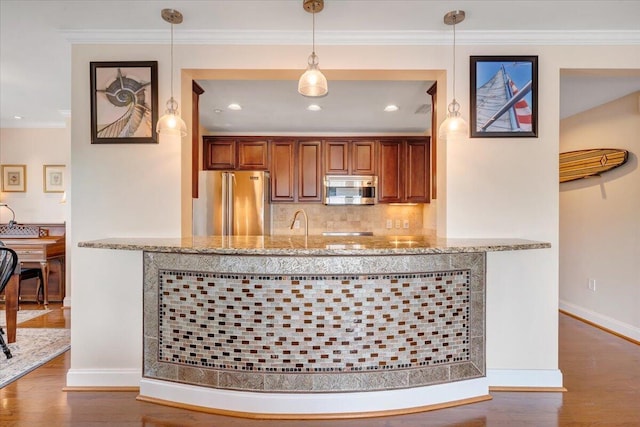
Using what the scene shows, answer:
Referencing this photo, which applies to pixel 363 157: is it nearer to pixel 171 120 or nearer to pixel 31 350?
pixel 171 120

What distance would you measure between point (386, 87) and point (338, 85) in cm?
44

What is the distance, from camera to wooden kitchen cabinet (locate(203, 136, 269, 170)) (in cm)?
479

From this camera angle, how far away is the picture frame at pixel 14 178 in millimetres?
4906

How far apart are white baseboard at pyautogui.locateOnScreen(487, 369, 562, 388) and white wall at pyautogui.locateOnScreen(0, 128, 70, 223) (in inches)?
219

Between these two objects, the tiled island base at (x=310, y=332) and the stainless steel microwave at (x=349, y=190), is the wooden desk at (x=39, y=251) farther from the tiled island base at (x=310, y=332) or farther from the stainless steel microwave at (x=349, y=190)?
the stainless steel microwave at (x=349, y=190)

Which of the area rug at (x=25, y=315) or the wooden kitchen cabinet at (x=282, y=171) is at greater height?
the wooden kitchen cabinet at (x=282, y=171)

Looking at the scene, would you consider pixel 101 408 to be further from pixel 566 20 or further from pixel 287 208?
pixel 566 20

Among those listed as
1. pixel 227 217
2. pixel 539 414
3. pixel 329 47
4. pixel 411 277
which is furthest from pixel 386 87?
pixel 539 414

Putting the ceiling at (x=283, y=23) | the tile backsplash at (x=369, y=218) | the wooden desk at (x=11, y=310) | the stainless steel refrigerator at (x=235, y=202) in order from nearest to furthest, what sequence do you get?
the ceiling at (x=283, y=23) → the wooden desk at (x=11, y=310) → the stainless steel refrigerator at (x=235, y=202) → the tile backsplash at (x=369, y=218)

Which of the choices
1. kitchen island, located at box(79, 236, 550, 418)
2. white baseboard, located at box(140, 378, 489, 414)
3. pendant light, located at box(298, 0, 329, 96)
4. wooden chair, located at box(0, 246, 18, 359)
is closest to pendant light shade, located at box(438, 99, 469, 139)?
kitchen island, located at box(79, 236, 550, 418)

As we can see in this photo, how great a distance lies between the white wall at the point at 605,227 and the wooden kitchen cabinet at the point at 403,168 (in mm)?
1688

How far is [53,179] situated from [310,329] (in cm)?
483

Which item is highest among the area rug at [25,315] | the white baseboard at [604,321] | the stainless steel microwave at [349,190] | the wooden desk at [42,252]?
the stainless steel microwave at [349,190]

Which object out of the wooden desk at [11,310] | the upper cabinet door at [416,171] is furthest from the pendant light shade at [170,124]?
the upper cabinet door at [416,171]
